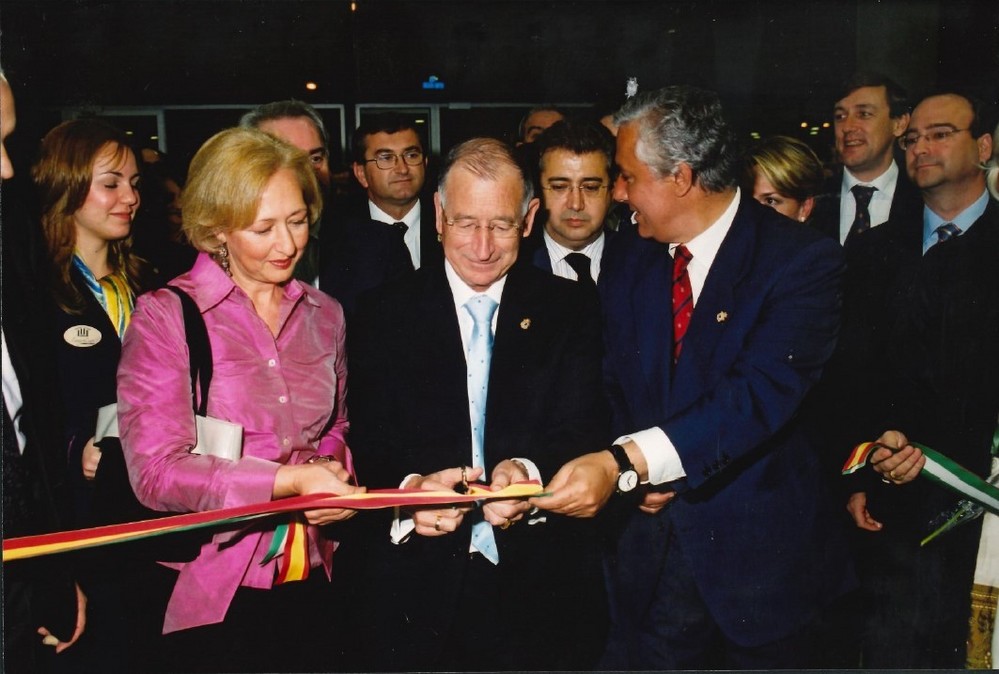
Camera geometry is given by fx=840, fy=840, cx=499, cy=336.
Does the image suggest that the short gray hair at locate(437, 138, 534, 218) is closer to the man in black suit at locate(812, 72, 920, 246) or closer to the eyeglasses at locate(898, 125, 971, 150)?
the man in black suit at locate(812, 72, 920, 246)

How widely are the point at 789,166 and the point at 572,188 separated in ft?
2.67

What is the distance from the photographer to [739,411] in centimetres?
278

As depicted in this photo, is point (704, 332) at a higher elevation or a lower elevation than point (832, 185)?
lower

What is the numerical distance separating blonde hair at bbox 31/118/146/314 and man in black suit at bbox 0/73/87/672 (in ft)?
0.25

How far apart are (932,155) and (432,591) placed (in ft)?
7.79

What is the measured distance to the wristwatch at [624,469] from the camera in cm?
278

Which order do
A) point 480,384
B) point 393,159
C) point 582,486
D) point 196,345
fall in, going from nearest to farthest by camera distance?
point 196,345 < point 582,486 < point 480,384 < point 393,159

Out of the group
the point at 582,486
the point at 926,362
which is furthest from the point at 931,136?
the point at 582,486

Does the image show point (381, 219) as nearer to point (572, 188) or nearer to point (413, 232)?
point (413, 232)

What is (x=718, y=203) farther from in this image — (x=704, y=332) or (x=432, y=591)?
(x=432, y=591)

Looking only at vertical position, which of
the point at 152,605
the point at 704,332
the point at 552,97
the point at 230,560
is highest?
the point at 552,97

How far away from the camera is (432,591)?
2814 mm

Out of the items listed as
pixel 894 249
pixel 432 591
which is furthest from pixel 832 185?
pixel 432 591

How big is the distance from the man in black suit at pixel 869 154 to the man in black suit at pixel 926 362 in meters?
0.05
